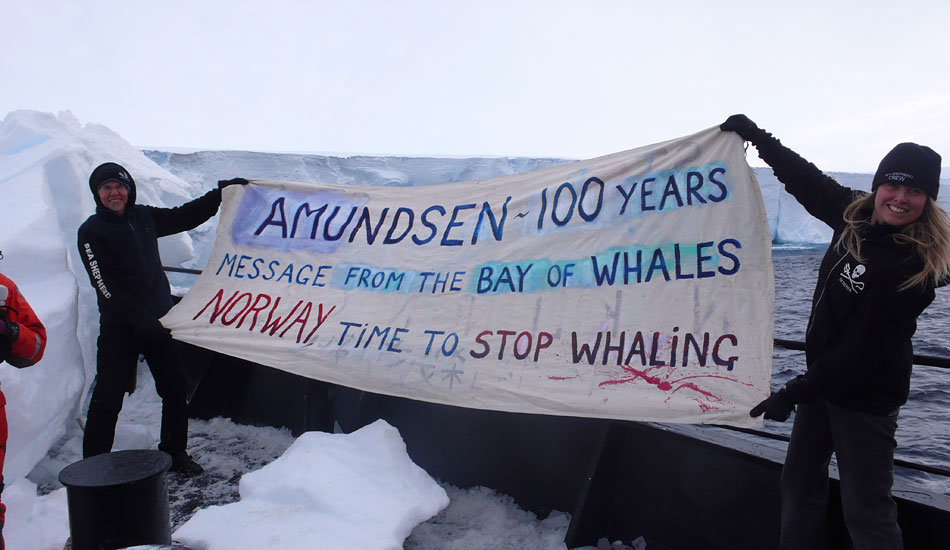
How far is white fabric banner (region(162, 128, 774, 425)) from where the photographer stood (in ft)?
8.90

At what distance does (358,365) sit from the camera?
348 centimetres

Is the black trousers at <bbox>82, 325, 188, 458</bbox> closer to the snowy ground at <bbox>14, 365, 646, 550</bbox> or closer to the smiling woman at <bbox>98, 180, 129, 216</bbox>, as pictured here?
the snowy ground at <bbox>14, 365, 646, 550</bbox>

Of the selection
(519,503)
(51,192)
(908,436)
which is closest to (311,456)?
(519,503)

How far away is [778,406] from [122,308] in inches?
137

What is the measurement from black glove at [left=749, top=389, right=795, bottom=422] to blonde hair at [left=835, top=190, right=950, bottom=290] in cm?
57

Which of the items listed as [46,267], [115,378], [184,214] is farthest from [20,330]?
[46,267]

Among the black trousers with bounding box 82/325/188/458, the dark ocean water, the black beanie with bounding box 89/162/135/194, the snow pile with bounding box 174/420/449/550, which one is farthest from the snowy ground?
the dark ocean water

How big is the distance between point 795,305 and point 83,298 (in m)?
23.9

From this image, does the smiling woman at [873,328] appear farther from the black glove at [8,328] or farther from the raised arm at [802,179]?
the black glove at [8,328]

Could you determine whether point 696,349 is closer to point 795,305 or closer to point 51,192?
point 51,192

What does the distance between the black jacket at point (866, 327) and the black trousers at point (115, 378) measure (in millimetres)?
3510

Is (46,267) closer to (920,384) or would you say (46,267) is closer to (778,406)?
(778,406)

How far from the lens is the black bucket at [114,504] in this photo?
257cm

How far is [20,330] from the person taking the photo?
2336mm
